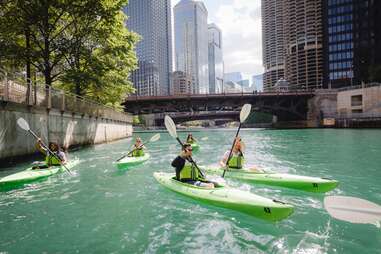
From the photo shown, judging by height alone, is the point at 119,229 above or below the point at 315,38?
below

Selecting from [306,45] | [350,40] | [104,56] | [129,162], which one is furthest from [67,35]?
[306,45]

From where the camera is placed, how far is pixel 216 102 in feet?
205

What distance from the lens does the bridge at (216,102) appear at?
59.6m

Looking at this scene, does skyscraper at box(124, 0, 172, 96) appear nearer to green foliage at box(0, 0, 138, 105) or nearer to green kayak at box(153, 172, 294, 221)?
green foliage at box(0, 0, 138, 105)

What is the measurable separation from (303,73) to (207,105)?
289 feet

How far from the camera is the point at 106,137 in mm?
30484

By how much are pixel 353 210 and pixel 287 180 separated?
15.1 ft

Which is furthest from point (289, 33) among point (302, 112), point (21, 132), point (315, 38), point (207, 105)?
point (21, 132)

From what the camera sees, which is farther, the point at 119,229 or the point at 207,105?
the point at 207,105

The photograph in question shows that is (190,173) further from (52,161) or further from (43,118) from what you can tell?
(43,118)

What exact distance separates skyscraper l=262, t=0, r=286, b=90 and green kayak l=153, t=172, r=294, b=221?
181 m

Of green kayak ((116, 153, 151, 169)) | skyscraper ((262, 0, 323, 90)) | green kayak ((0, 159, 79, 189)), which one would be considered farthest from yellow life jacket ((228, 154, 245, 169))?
skyscraper ((262, 0, 323, 90))

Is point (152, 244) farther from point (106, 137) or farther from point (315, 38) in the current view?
point (315, 38)

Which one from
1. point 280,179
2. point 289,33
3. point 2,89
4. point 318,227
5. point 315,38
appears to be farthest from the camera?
point 289,33
